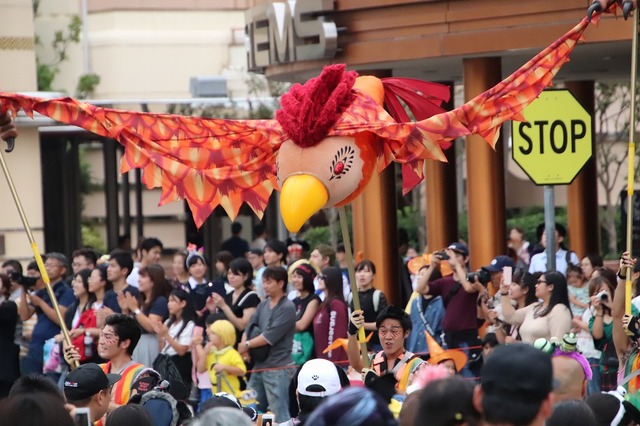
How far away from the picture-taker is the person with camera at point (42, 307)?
13.6m

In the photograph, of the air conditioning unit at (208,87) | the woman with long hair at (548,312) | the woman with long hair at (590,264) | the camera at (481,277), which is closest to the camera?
the woman with long hair at (548,312)

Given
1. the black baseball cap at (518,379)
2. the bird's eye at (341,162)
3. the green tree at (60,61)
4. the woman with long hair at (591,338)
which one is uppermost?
the green tree at (60,61)

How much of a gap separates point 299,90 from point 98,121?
142cm

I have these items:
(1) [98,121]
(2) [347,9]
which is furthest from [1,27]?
(1) [98,121]

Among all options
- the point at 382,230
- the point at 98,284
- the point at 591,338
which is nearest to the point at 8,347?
the point at 98,284

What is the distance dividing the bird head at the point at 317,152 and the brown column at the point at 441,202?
936 centimetres

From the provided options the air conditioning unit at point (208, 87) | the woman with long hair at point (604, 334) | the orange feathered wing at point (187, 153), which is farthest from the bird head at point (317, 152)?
the air conditioning unit at point (208, 87)

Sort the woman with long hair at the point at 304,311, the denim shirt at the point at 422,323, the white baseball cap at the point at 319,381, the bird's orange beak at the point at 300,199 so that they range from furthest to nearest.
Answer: the woman with long hair at the point at 304,311 < the denim shirt at the point at 422,323 < the bird's orange beak at the point at 300,199 < the white baseball cap at the point at 319,381

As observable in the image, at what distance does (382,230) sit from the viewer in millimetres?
15750

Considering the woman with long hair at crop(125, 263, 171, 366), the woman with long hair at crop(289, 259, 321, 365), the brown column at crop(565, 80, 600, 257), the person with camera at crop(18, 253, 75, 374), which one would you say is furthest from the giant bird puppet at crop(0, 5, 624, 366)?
the brown column at crop(565, 80, 600, 257)

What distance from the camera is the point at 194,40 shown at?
33.3 metres

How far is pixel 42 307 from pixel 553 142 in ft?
18.4

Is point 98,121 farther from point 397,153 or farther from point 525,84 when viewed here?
point 525,84

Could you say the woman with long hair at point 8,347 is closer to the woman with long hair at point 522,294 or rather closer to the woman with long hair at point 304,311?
the woman with long hair at point 304,311
